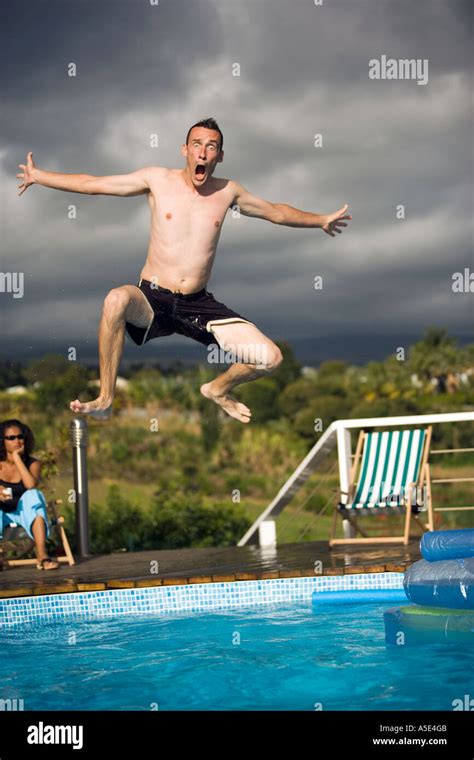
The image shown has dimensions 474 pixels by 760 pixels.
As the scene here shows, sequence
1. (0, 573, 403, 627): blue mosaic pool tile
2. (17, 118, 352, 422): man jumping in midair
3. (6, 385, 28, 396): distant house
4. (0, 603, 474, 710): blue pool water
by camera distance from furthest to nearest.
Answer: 1. (6, 385, 28, 396): distant house
2. (0, 573, 403, 627): blue mosaic pool tile
3. (17, 118, 352, 422): man jumping in midair
4. (0, 603, 474, 710): blue pool water

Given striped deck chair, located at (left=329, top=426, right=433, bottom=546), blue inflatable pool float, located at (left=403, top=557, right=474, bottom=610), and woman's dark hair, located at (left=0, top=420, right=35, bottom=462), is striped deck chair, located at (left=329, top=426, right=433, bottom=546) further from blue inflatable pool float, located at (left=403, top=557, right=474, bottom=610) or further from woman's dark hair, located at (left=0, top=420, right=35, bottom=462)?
blue inflatable pool float, located at (left=403, top=557, right=474, bottom=610)

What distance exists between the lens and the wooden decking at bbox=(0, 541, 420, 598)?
5.81m

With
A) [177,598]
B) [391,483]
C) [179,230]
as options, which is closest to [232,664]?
[177,598]

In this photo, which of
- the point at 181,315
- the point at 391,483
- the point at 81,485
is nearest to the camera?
the point at 181,315

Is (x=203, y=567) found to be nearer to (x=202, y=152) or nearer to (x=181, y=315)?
(x=181, y=315)

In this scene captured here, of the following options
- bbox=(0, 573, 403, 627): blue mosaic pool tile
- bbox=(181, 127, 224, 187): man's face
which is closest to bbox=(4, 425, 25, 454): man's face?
bbox=(0, 573, 403, 627): blue mosaic pool tile

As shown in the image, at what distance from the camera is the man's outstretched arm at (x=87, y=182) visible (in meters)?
4.55

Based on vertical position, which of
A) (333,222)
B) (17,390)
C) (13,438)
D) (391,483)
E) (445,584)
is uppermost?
(17,390)

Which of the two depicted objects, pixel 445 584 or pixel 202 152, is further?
pixel 202 152

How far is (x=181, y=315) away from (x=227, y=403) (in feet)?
1.84

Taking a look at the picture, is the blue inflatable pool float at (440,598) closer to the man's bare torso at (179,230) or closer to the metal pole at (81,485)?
the man's bare torso at (179,230)

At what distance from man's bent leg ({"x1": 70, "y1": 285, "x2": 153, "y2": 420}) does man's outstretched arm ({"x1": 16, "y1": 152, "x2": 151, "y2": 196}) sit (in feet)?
1.75

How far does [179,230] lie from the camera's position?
15.4 feet
